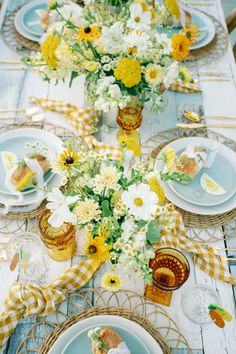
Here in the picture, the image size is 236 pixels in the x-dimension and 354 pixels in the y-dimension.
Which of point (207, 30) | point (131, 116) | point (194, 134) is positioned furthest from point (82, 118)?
point (207, 30)

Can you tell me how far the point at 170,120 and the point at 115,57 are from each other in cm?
36

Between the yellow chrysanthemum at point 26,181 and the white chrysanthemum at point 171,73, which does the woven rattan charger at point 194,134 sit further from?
the yellow chrysanthemum at point 26,181

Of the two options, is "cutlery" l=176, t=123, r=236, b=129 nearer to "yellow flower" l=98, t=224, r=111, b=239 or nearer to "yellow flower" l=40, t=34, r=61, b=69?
"yellow flower" l=40, t=34, r=61, b=69

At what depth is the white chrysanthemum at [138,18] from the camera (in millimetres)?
1240

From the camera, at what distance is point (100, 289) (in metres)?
1.08

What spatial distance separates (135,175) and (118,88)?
1.15 feet

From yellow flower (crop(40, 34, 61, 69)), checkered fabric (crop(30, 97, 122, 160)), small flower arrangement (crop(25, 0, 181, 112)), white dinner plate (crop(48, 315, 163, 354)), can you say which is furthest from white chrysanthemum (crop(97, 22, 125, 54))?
white dinner plate (crop(48, 315, 163, 354))

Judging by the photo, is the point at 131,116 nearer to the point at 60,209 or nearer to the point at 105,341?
the point at 60,209

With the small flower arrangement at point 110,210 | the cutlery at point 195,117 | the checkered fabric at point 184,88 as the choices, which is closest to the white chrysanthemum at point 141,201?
the small flower arrangement at point 110,210

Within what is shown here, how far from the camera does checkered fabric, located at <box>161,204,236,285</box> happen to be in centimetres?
112

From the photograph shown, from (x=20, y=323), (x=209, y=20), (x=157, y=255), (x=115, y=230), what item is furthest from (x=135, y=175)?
(x=209, y=20)

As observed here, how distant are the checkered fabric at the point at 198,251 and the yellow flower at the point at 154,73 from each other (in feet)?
1.32

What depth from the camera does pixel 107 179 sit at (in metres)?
0.86

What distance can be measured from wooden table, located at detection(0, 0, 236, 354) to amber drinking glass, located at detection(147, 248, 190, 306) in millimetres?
36
